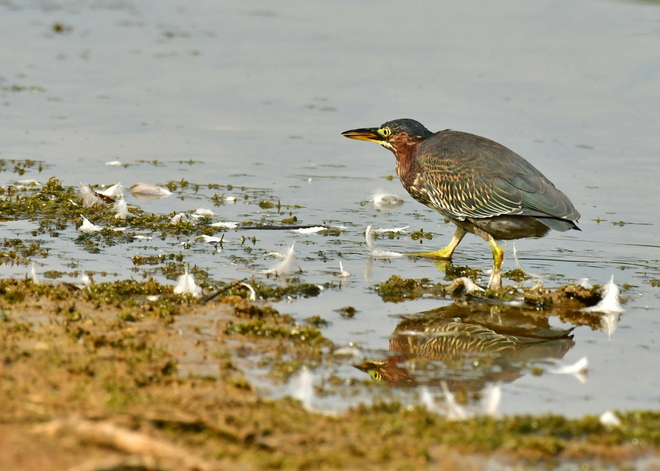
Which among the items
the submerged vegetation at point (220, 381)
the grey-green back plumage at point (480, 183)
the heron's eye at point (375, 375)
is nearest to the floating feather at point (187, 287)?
the submerged vegetation at point (220, 381)

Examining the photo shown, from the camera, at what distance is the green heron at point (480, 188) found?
8.15m

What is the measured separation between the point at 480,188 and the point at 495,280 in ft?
3.54

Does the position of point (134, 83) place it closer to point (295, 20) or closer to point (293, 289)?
point (295, 20)

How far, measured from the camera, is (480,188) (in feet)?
27.9

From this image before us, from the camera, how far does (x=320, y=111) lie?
559 inches

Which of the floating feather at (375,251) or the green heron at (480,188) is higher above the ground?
the green heron at (480,188)

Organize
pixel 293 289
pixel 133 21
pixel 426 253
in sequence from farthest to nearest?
pixel 133 21, pixel 426 253, pixel 293 289

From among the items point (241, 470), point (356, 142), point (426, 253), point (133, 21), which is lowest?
point (241, 470)

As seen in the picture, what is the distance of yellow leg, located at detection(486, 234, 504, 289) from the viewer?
25.0ft

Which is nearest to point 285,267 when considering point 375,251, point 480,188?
point 375,251

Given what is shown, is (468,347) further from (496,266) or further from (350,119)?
(350,119)

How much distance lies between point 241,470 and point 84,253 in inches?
168

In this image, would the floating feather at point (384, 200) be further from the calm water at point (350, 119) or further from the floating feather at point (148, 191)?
the floating feather at point (148, 191)

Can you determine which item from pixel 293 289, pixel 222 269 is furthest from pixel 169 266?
pixel 293 289
